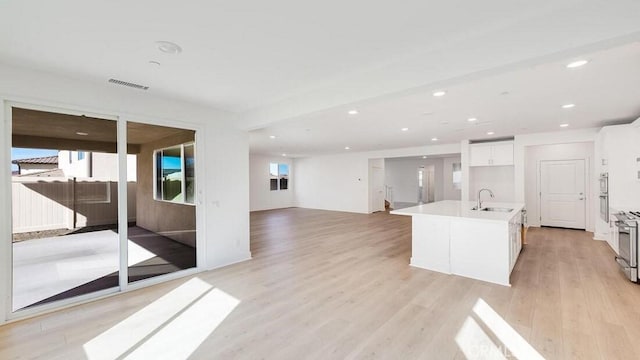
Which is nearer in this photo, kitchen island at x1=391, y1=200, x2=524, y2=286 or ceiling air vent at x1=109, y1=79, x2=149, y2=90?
ceiling air vent at x1=109, y1=79, x2=149, y2=90

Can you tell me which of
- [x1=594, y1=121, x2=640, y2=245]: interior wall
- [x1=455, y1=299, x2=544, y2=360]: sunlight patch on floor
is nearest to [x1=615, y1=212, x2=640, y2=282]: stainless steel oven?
[x1=594, y1=121, x2=640, y2=245]: interior wall

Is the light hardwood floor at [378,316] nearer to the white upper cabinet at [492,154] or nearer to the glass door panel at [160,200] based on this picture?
the glass door panel at [160,200]

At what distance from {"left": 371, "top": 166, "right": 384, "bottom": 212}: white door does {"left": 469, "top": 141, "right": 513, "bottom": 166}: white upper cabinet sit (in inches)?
156

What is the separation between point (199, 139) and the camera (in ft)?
13.6

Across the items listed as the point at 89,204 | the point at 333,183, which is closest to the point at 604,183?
the point at 333,183

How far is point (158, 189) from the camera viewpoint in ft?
19.9

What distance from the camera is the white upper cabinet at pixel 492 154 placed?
7047 mm

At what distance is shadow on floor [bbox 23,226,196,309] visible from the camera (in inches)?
132

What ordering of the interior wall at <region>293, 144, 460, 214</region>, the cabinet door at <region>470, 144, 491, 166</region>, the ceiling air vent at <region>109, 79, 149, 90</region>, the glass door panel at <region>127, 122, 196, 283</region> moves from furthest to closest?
the interior wall at <region>293, 144, 460, 214</region> < the cabinet door at <region>470, 144, 491, 166</region> < the glass door panel at <region>127, 122, 196, 283</region> < the ceiling air vent at <region>109, 79, 149, 90</region>

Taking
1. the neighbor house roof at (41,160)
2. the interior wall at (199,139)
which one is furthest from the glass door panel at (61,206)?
the interior wall at (199,139)

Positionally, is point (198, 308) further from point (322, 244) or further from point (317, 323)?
point (322, 244)

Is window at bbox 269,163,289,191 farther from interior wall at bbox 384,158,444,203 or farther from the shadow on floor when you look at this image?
the shadow on floor

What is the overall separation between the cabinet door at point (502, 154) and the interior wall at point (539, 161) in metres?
0.69

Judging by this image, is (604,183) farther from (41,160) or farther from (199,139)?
(41,160)
